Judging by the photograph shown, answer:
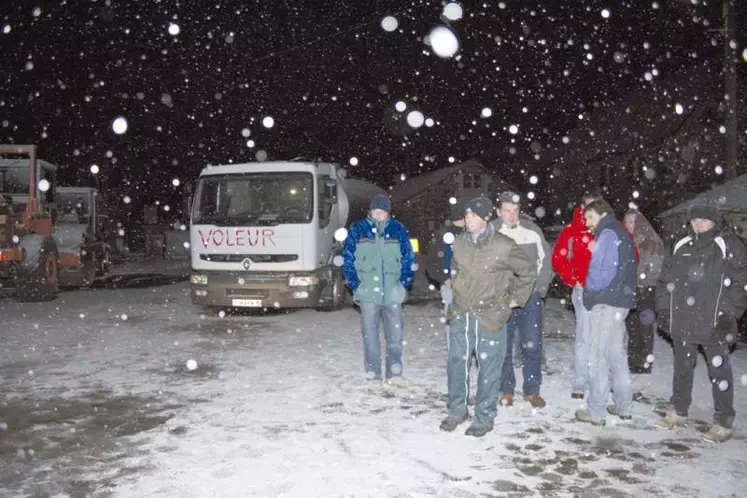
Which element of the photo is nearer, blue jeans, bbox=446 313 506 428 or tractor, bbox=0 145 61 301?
blue jeans, bbox=446 313 506 428

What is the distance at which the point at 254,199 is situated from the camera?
36.3 feet

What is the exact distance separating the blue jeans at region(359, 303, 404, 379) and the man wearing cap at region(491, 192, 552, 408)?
1.18 meters

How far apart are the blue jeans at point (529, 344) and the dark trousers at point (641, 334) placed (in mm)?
1660

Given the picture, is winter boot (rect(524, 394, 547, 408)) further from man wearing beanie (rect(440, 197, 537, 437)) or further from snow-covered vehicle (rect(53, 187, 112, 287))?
snow-covered vehicle (rect(53, 187, 112, 287))

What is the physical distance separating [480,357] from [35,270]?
1140cm

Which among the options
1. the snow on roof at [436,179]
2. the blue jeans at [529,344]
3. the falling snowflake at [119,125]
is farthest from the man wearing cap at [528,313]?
the snow on roof at [436,179]

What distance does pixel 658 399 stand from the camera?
236 inches

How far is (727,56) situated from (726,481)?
13922mm

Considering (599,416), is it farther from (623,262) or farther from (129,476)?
(129,476)

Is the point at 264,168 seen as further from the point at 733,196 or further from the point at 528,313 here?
the point at 733,196

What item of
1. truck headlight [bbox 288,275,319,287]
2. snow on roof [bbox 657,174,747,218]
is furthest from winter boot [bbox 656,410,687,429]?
snow on roof [bbox 657,174,747,218]

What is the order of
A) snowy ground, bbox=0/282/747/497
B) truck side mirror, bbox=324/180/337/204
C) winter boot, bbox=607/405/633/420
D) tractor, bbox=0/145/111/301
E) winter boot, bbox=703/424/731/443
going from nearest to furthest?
snowy ground, bbox=0/282/747/497
winter boot, bbox=703/424/731/443
winter boot, bbox=607/405/633/420
truck side mirror, bbox=324/180/337/204
tractor, bbox=0/145/111/301

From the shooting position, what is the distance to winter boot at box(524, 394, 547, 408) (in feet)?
19.0

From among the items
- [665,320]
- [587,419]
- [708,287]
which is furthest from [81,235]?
[708,287]
